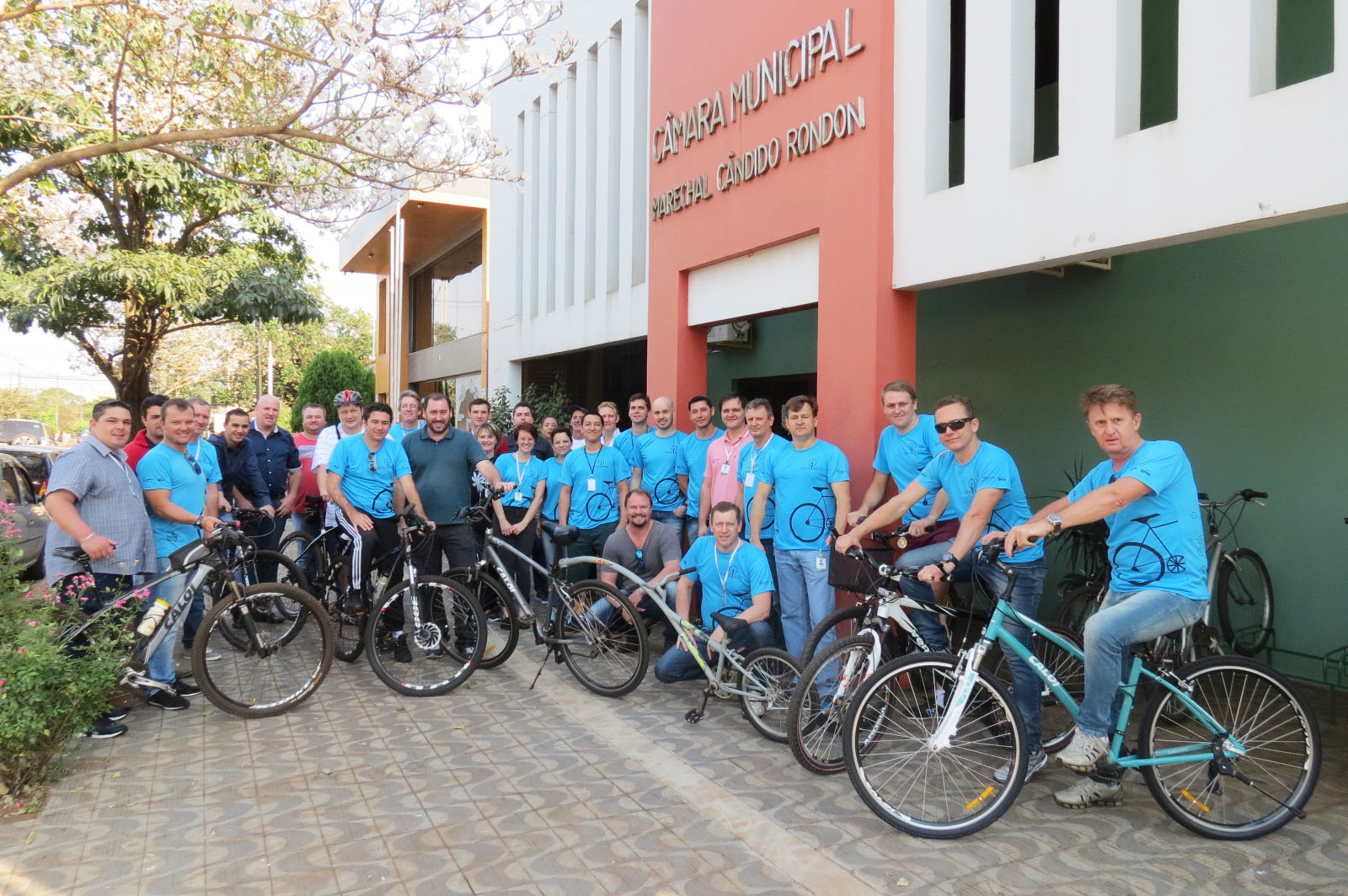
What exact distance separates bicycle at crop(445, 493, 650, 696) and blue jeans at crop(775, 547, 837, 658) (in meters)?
0.90

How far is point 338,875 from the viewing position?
3428 millimetres

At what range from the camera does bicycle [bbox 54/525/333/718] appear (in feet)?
16.8

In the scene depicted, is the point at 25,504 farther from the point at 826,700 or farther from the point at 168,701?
the point at 826,700

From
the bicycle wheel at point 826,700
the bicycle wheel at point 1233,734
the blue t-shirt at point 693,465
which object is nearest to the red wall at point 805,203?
the blue t-shirt at point 693,465

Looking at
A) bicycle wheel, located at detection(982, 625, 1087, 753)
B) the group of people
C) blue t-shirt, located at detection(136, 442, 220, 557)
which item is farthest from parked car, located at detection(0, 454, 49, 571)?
bicycle wheel, located at detection(982, 625, 1087, 753)

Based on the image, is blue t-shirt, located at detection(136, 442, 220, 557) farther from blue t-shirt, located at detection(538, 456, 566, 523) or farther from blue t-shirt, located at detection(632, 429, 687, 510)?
blue t-shirt, located at detection(632, 429, 687, 510)

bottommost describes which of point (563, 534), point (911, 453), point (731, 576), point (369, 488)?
point (731, 576)

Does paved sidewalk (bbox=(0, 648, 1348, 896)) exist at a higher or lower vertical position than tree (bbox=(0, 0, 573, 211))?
lower

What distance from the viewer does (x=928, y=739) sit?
3.69 metres

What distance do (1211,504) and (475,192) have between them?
16.4 metres

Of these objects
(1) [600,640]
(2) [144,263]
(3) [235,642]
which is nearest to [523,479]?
(1) [600,640]

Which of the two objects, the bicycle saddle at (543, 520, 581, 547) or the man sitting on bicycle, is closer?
the man sitting on bicycle

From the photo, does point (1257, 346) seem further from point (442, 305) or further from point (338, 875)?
point (442, 305)

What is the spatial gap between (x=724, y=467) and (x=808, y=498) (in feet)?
3.58
